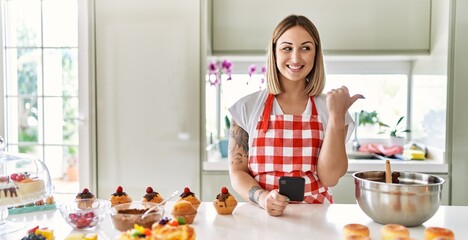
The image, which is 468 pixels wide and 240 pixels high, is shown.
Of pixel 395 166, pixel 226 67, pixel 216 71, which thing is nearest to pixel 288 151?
pixel 395 166

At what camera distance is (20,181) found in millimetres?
1291

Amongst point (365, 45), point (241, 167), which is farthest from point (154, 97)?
point (365, 45)

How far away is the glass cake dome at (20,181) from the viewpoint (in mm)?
1245

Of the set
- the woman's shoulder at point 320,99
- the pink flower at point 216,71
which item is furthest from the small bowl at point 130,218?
the pink flower at point 216,71

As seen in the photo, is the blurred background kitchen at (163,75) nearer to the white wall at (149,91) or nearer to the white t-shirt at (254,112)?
the white wall at (149,91)

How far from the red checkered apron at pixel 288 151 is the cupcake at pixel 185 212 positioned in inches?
17.0

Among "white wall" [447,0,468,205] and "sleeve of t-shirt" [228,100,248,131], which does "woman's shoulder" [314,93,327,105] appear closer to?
"sleeve of t-shirt" [228,100,248,131]

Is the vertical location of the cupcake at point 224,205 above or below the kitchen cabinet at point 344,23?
below

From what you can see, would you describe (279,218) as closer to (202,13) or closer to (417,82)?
(202,13)

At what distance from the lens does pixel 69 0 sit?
2773 millimetres

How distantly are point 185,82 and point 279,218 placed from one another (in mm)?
1336

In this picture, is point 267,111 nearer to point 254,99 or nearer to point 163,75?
point 254,99

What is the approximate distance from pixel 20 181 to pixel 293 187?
2.47 ft

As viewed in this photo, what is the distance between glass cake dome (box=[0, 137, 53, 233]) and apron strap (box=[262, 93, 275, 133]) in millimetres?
747
